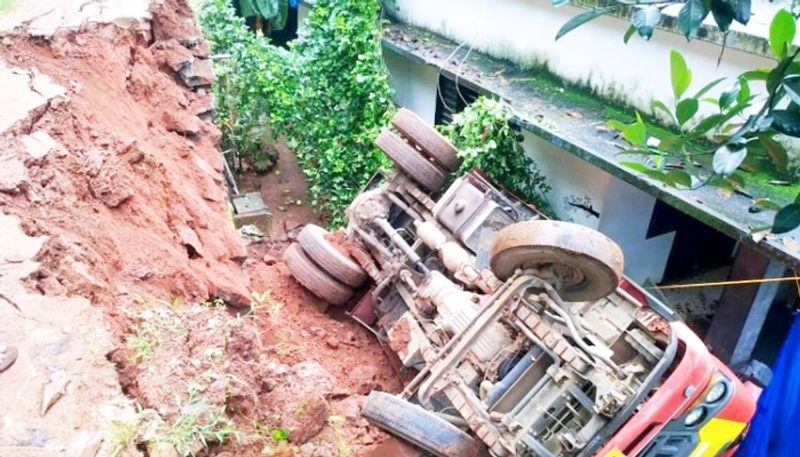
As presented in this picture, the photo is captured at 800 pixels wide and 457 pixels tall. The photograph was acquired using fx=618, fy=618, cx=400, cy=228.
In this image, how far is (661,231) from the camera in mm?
6281

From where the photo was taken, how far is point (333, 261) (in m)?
5.40

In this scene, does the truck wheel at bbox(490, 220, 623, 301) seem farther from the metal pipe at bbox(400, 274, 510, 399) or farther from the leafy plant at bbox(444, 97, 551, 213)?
the leafy plant at bbox(444, 97, 551, 213)

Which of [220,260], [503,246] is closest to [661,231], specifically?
[503,246]

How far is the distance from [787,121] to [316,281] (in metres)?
4.41

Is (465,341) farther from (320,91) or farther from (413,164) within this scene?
(320,91)

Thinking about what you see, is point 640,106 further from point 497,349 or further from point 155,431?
point 155,431

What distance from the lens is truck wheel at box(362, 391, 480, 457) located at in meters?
3.27

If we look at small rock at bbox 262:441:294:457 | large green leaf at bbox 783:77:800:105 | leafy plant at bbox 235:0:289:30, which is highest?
large green leaf at bbox 783:77:800:105

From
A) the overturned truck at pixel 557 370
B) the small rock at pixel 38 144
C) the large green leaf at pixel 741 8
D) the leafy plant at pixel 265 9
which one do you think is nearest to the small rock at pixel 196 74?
the small rock at pixel 38 144

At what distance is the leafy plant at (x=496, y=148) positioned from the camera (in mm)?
5766

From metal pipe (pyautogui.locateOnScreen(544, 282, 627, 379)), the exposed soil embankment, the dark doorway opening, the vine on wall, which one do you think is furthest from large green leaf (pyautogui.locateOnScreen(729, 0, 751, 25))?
the dark doorway opening

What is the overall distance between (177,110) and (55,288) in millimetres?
2779

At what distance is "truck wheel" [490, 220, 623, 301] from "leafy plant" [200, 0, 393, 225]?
13.5 ft

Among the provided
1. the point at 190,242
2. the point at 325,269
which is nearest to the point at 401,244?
the point at 325,269
